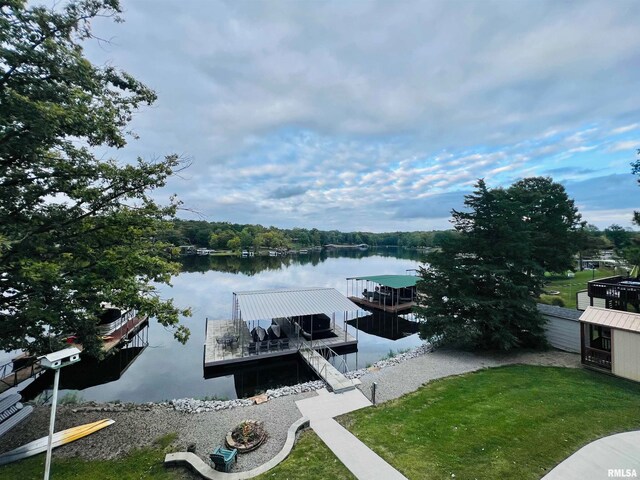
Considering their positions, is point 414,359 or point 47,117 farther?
point 414,359

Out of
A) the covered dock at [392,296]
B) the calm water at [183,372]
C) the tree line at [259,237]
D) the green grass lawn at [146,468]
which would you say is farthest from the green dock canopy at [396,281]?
the tree line at [259,237]

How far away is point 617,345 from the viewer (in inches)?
428

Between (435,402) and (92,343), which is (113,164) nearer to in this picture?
(92,343)

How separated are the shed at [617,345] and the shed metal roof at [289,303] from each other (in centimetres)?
988

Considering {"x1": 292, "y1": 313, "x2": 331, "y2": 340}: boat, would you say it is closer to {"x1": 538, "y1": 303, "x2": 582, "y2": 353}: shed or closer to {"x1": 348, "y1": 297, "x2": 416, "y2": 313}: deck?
{"x1": 348, "y1": 297, "x2": 416, "y2": 313}: deck

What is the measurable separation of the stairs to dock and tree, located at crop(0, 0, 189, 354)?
19.5 feet

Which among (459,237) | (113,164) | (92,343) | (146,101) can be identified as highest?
(146,101)

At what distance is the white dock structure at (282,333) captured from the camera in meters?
15.0

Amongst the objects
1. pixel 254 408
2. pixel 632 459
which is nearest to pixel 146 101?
pixel 254 408

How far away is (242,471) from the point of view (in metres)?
6.61

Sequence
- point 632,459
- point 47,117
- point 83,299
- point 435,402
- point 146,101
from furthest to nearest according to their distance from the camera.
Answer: point 435,402, point 146,101, point 83,299, point 632,459, point 47,117

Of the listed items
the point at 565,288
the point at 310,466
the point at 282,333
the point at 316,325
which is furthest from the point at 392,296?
the point at 310,466

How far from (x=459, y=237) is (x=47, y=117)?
15.1 m

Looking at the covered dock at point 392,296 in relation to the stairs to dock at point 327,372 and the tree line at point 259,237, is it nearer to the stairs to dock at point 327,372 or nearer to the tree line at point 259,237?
the stairs to dock at point 327,372
